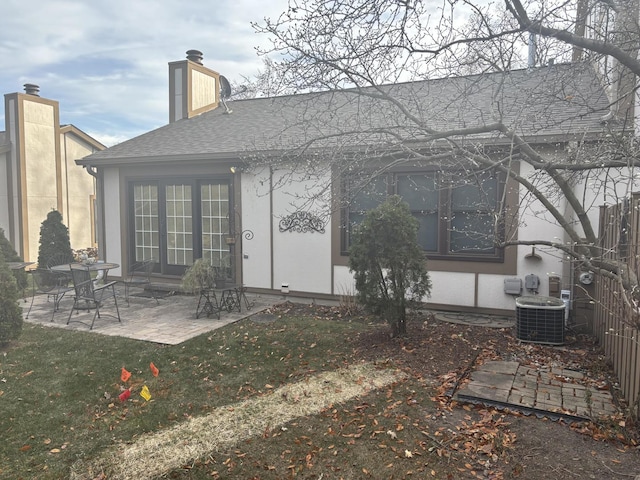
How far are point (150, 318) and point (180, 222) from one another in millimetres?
2818

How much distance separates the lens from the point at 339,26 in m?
3.85

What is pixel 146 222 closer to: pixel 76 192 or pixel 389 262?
pixel 389 262

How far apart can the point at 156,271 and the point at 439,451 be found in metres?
7.86

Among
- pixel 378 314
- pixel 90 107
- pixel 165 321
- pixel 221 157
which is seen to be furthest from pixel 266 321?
pixel 90 107

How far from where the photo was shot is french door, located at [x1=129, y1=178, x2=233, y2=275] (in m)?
8.80

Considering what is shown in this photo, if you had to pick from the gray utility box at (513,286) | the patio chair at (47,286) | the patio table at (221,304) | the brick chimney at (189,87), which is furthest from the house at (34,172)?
the gray utility box at (513,286)

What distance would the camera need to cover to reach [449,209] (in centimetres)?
697

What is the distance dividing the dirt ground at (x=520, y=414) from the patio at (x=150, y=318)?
7.51 ft

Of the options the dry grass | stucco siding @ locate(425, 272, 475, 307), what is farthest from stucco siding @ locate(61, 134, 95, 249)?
the dry grass

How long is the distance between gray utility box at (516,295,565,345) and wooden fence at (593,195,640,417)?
0.45 meters

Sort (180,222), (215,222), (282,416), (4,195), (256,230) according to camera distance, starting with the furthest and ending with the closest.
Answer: (4,195)
(180,222)
(215,222)
(256,230)
(282,416)

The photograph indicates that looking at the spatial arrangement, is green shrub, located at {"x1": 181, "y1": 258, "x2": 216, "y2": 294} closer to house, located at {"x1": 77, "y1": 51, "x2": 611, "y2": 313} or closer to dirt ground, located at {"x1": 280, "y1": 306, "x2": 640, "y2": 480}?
house, located at {"x1": 77, "y1": 51, "x2": 611, "y2": 313}

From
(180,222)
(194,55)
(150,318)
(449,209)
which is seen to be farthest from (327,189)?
(194,55)

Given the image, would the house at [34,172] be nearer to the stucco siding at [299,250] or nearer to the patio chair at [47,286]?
the patio chair at [47,286]
